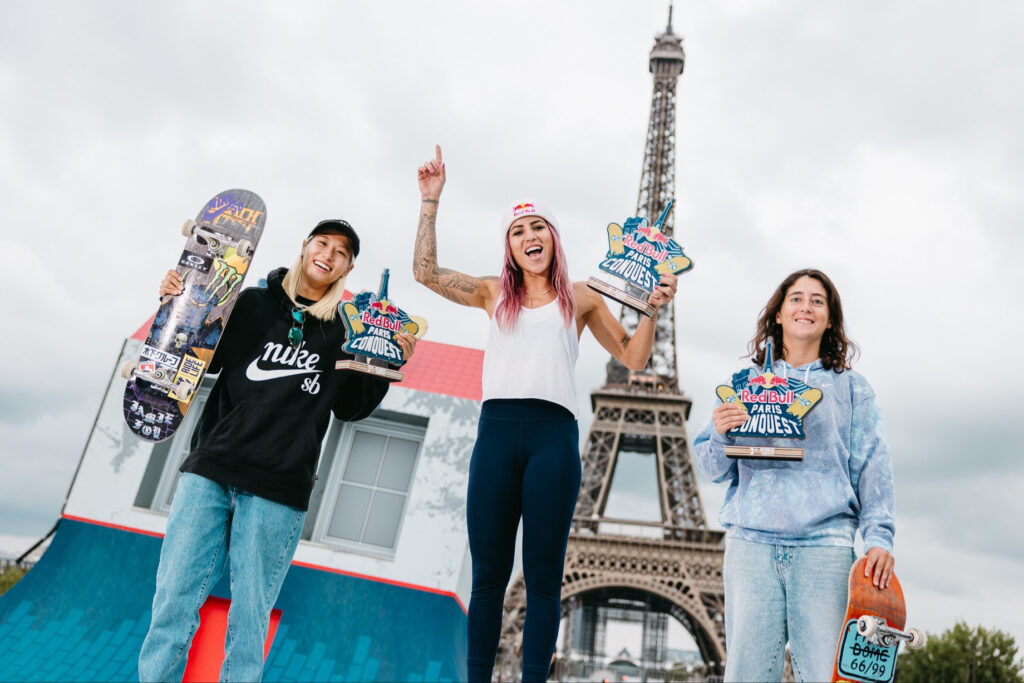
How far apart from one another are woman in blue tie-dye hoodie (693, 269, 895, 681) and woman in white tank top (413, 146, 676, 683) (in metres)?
0.60

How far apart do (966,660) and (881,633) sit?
29.6 m

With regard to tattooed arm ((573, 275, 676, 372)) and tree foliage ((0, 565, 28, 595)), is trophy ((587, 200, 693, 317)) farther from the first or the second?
tree foliage ((0, 565, 28, 595))

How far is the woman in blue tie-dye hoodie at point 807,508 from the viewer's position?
7.70ft

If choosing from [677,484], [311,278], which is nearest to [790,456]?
[311,278]

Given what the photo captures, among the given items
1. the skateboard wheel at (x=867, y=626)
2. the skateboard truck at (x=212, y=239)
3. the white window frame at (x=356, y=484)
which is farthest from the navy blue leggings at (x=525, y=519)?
the white window frame at (x=356, y=484)

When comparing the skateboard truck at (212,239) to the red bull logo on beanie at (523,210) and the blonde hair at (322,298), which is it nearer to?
the blonde hair at (322,298)

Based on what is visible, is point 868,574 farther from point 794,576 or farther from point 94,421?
point 94,421

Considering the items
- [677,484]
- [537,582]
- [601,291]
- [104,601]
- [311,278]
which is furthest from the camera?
[677,484]

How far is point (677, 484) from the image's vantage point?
2458cm

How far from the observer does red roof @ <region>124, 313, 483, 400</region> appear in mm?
6488

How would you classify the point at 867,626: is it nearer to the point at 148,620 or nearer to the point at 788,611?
the point at 788,611

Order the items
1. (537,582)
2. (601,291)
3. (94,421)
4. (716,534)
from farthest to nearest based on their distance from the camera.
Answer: (716,534) < (94,421) < (601,291) < (537,582)

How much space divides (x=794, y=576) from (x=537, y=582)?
862mm

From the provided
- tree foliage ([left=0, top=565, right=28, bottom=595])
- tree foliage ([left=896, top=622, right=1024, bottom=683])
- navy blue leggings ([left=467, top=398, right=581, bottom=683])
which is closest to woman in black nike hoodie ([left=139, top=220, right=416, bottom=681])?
navy blue leggings ([left=467, top=398, right=581, bottom=683])
